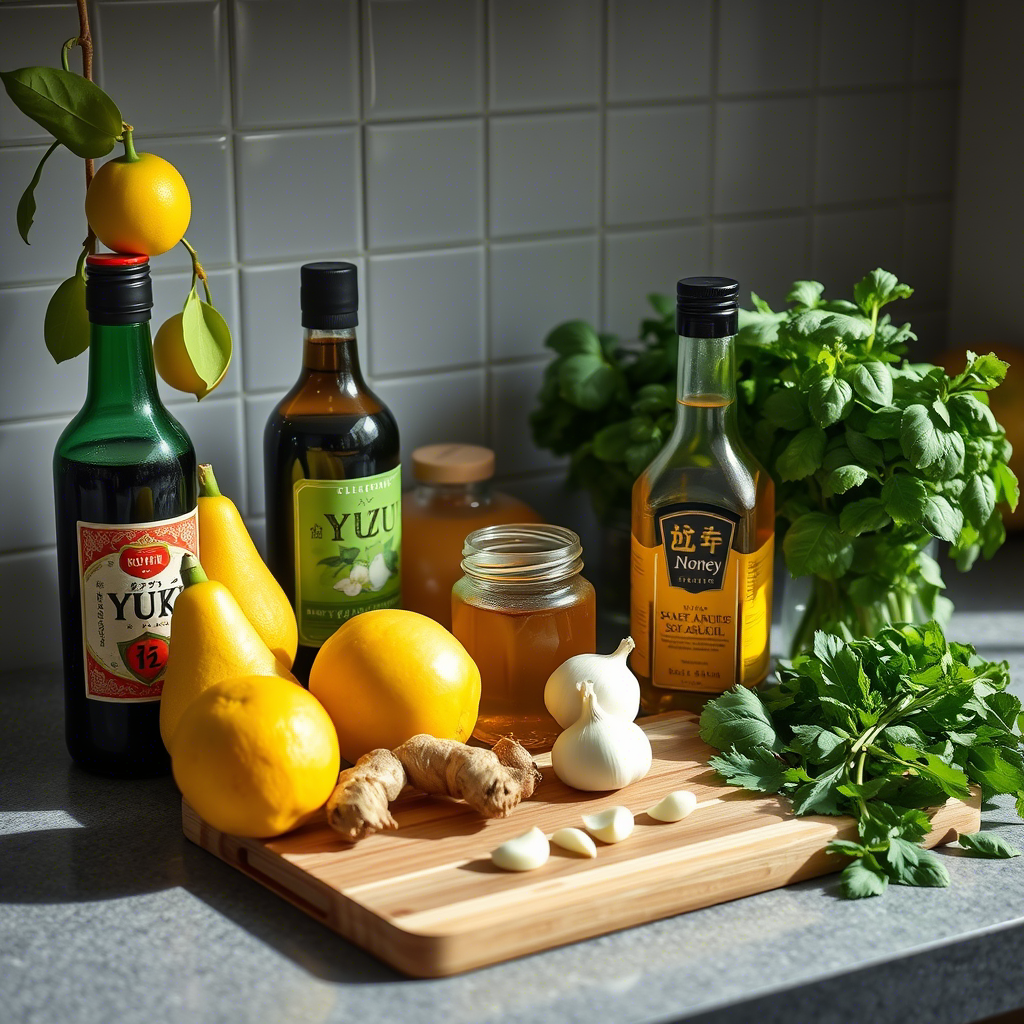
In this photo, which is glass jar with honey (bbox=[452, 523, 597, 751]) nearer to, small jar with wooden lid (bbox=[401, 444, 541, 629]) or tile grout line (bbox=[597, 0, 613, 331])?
small jar with wooden lid (bbox=[401, 444, 541, 629])

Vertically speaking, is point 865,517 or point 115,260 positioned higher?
point 115,260

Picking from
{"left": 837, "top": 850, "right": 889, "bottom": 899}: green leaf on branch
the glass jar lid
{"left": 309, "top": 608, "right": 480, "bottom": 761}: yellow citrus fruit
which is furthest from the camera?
the glass jar lid

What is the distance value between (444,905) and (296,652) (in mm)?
348

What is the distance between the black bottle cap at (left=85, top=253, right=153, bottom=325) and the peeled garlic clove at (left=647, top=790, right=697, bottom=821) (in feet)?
1.53

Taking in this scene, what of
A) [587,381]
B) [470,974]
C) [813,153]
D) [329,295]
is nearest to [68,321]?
[329,295]

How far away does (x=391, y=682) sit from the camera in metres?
0.94

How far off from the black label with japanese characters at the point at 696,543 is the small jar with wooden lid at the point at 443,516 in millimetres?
207

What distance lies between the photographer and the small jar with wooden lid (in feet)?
3.93

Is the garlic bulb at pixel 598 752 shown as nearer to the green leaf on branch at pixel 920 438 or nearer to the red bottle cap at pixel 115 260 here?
the green leaf on branch at pixel 920 438

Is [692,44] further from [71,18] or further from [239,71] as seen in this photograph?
[71,18]

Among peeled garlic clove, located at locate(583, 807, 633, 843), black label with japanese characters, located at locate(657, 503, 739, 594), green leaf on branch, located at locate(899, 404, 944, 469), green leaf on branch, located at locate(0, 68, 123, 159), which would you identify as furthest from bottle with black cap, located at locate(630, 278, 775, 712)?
green leaf on branch, located at locate(0, 68, 123, 159)

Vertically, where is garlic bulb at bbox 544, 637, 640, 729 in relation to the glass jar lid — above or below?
below

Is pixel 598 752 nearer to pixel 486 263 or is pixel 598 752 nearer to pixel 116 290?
pixel 116 290

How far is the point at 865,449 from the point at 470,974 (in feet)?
1.70
